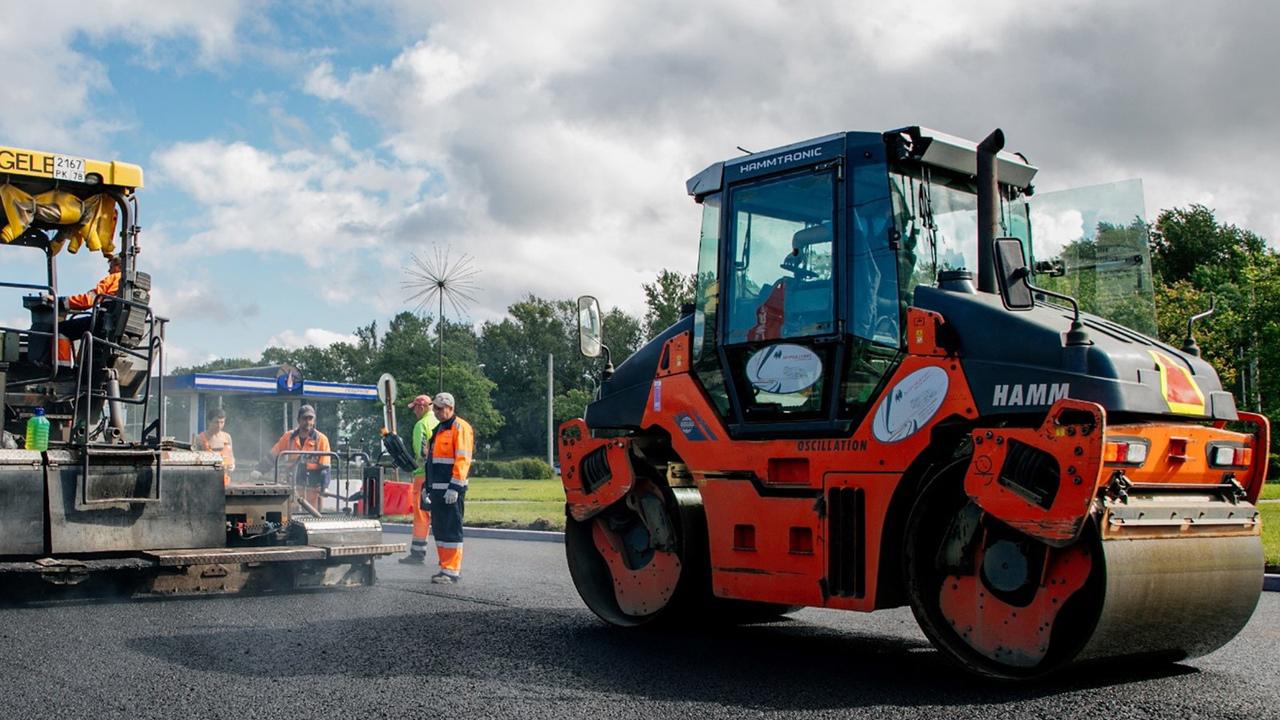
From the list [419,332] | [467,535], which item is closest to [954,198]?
[467,535]

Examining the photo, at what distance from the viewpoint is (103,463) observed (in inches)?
316

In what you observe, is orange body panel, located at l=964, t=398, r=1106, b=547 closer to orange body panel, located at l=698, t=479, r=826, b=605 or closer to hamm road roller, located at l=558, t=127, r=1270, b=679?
hamm road roller, located at l=558, t=127, r=1270, b=679

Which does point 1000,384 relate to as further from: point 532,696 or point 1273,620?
point 1273,620

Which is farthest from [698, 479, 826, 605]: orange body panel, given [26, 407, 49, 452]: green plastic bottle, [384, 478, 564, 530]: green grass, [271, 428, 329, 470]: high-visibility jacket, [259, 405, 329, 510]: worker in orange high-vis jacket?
[384, 478, 564, 530]: green grass

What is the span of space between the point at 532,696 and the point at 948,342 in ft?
8.14

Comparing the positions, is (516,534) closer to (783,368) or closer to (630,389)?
(630,389)

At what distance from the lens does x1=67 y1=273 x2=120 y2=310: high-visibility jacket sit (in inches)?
344

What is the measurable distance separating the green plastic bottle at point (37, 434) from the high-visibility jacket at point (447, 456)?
3.05m

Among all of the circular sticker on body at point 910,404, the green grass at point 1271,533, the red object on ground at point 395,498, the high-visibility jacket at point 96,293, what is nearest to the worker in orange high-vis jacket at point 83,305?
the high-visibility jacket at point 96,293

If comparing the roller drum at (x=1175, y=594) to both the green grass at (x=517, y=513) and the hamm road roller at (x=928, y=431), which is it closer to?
the hamm road roller at (x=928, y=431)

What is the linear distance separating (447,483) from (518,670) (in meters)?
4.29

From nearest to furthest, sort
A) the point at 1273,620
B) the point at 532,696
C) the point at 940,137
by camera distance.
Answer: the point at 532,696 → the point at 940,137 → the point at 1273,620

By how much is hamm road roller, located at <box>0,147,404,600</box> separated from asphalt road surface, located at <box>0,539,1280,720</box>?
1.12ft

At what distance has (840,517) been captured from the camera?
5820mm
